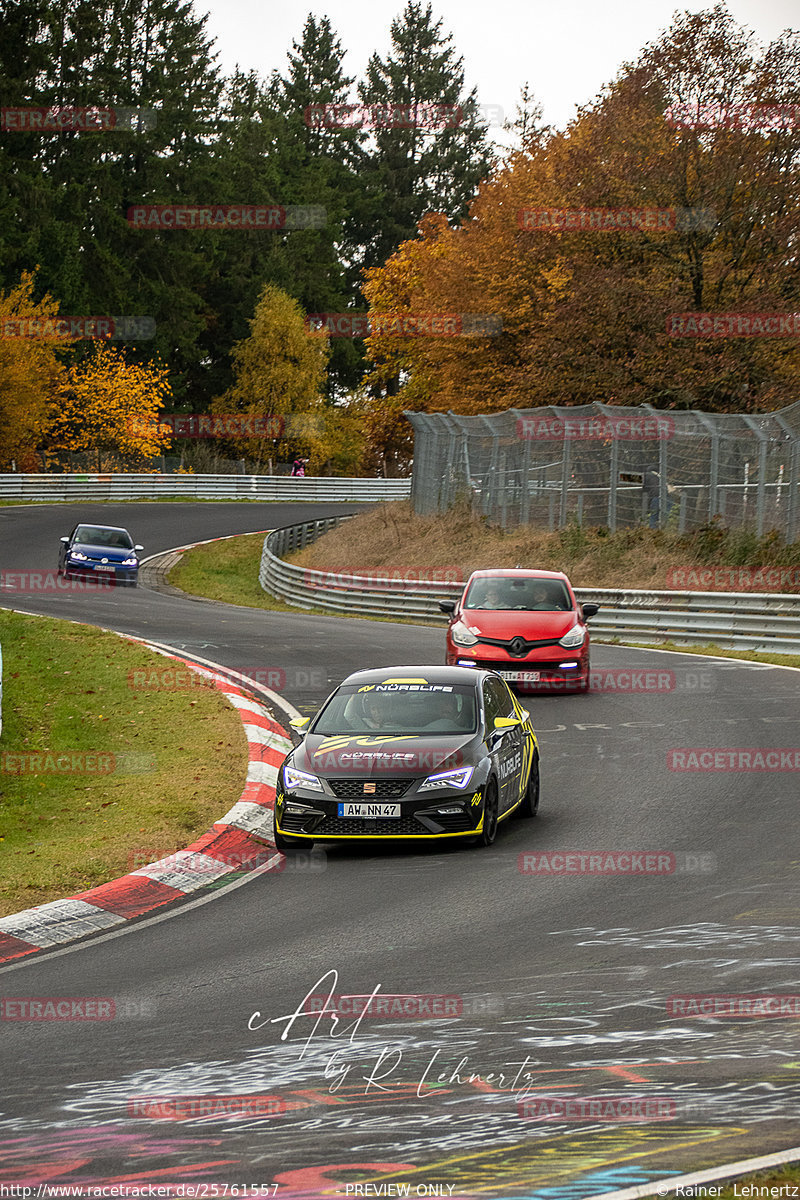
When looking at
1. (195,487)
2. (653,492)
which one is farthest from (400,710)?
(195,487)

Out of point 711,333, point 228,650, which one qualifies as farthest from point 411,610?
point 711,333

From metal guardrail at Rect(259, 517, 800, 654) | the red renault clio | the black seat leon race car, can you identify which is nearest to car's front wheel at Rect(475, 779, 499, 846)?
the black seat leon race car

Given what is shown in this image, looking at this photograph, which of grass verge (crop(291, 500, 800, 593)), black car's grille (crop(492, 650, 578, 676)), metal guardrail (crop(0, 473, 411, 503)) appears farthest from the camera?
metal guardrail (crop(0, 473, 411, 503))

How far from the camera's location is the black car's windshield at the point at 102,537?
37594 millimetres

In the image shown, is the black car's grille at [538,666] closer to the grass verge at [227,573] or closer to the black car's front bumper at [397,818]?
the black car's front bumper at [397,818]

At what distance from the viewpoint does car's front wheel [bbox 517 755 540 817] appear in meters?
12.3

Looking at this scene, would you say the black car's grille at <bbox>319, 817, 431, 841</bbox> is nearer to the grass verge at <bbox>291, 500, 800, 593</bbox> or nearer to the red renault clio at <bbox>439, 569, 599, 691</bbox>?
the red renault clio at <bbox>439, 569, 599, 691</bbox>

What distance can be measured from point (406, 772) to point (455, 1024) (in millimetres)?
4416

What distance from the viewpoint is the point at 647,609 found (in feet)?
92.3

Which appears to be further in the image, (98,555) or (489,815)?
(98,555)

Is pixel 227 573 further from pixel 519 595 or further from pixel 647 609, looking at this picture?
pixel 519 595

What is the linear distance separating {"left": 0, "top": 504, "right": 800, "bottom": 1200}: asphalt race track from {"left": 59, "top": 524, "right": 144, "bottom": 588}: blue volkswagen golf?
25226mm

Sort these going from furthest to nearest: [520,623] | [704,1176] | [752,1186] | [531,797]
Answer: [520,623], [531,797], [704,1176], [752,1186]

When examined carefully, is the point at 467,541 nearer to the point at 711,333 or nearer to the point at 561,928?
the point at 711,333
